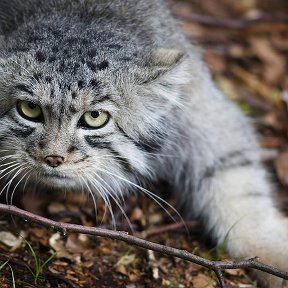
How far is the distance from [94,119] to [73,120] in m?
0.13

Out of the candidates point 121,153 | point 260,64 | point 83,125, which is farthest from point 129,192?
point 260,64

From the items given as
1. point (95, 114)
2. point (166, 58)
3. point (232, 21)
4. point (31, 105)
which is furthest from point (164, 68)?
point (232, 21)

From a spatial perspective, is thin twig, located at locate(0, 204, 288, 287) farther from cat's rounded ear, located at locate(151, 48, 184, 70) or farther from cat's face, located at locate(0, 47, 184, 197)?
cat's rounded ear, located at locate(151, 48, 184, 70)

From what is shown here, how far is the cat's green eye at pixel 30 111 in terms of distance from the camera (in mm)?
3490

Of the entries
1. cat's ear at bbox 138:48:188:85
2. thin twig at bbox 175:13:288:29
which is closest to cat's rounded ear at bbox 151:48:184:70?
cat's ear at bbox 138:48:188:85

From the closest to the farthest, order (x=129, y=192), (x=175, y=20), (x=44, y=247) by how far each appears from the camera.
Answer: (x=44, y=247), (x=129, y=192), (x=175, y=20)

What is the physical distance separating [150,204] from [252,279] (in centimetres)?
96

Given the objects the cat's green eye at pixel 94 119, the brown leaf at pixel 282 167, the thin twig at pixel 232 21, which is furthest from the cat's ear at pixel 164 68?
the thin twig at pixel 232 21

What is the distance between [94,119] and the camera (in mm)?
3535

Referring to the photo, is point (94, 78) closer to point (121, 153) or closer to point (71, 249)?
point (121, 153)

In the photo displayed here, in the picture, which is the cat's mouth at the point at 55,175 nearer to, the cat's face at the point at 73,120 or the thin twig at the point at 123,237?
the cat's face at the point at 73,120

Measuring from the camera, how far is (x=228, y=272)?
407 centimetres

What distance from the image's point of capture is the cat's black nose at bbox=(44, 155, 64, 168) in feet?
11.3

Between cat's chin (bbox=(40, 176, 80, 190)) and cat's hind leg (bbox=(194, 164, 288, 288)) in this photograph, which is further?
cat's hind leg (bbox=(194, 164, 288, 288))
